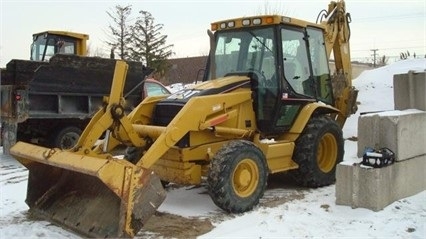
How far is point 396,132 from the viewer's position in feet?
20.4

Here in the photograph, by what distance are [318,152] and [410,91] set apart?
1.60m

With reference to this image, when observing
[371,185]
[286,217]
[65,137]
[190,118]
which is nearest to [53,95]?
[65,137]

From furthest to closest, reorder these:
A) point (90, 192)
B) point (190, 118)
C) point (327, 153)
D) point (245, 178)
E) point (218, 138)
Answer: point (327, 153), point (218, 138), point (245, 178), point (190, 118), point (90, 192)

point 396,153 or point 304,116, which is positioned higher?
point 304,116

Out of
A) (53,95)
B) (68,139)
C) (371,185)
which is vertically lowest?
(371,185)

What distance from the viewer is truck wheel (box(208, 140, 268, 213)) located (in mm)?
5547

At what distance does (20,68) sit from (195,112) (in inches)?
205

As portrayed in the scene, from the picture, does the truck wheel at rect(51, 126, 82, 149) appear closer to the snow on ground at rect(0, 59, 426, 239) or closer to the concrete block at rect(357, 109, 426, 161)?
the snow on ground at rect(0, 59, 426, 239)

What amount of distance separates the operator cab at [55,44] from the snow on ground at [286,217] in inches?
229

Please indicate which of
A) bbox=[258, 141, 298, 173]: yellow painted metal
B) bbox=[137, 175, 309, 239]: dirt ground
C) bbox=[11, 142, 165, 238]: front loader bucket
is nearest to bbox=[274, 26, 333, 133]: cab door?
bbox=[258, 141, 298, 173]: yellow painted metal

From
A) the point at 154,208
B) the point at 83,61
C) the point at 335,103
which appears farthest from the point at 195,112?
the point at 83,61

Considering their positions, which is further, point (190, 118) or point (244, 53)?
point (244, 53)

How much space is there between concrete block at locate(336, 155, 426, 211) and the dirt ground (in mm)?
760

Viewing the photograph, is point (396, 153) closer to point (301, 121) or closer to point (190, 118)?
point (301, 121)
